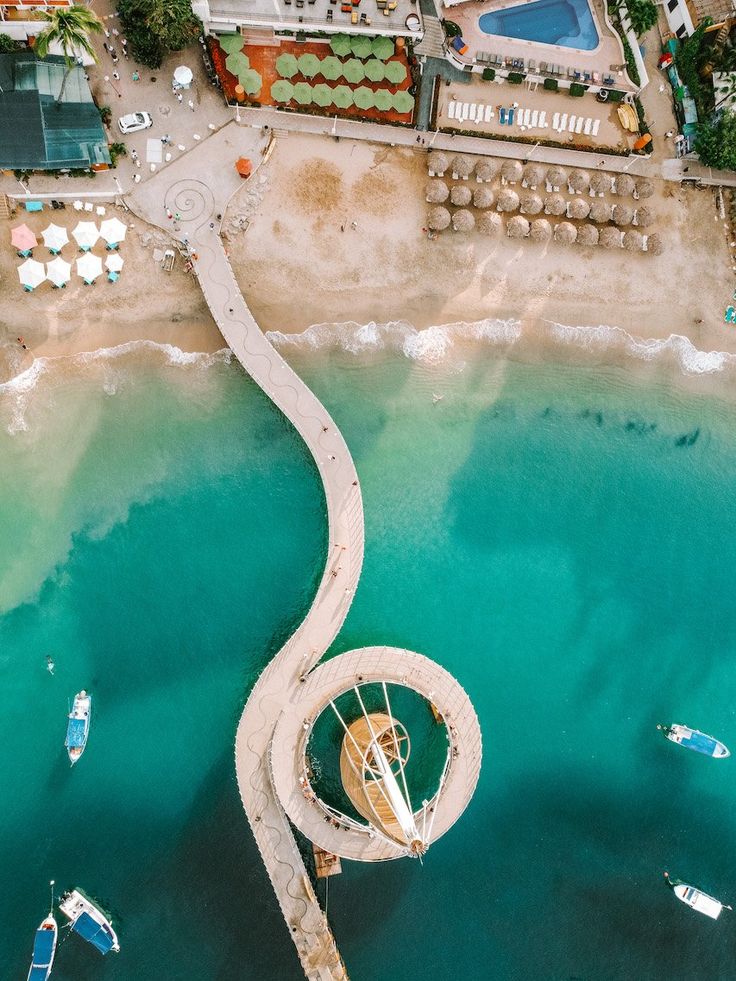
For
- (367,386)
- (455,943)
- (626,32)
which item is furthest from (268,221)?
(455,943)

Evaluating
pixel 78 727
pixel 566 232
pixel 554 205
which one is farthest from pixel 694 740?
pixel 78 727

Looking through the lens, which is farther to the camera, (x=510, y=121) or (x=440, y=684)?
(x=510, y=121)

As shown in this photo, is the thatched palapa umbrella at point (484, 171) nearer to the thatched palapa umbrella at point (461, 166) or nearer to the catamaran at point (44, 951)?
the thatched palapa umbrella at point (461, 166)

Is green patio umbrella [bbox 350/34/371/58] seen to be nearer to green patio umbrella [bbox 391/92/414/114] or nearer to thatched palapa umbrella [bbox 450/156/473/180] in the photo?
green patio umbrella [bbox 391/92/414/114]

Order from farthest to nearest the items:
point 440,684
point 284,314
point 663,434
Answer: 1. point 663,434
2. point 284,314
3. point 440,684

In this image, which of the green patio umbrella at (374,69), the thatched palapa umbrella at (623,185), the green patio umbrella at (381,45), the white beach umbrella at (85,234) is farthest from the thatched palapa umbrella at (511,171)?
the white beach umbrella at (85,234)

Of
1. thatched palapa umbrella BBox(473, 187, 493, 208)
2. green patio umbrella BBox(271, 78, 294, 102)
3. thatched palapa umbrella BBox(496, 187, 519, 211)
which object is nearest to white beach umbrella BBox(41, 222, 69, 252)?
green patio umbrella BBox(271, 78, 294, 102)

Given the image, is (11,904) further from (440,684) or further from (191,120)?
(191,120)

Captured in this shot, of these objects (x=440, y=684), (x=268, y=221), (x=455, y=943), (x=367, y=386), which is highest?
(x=268, y=221)
